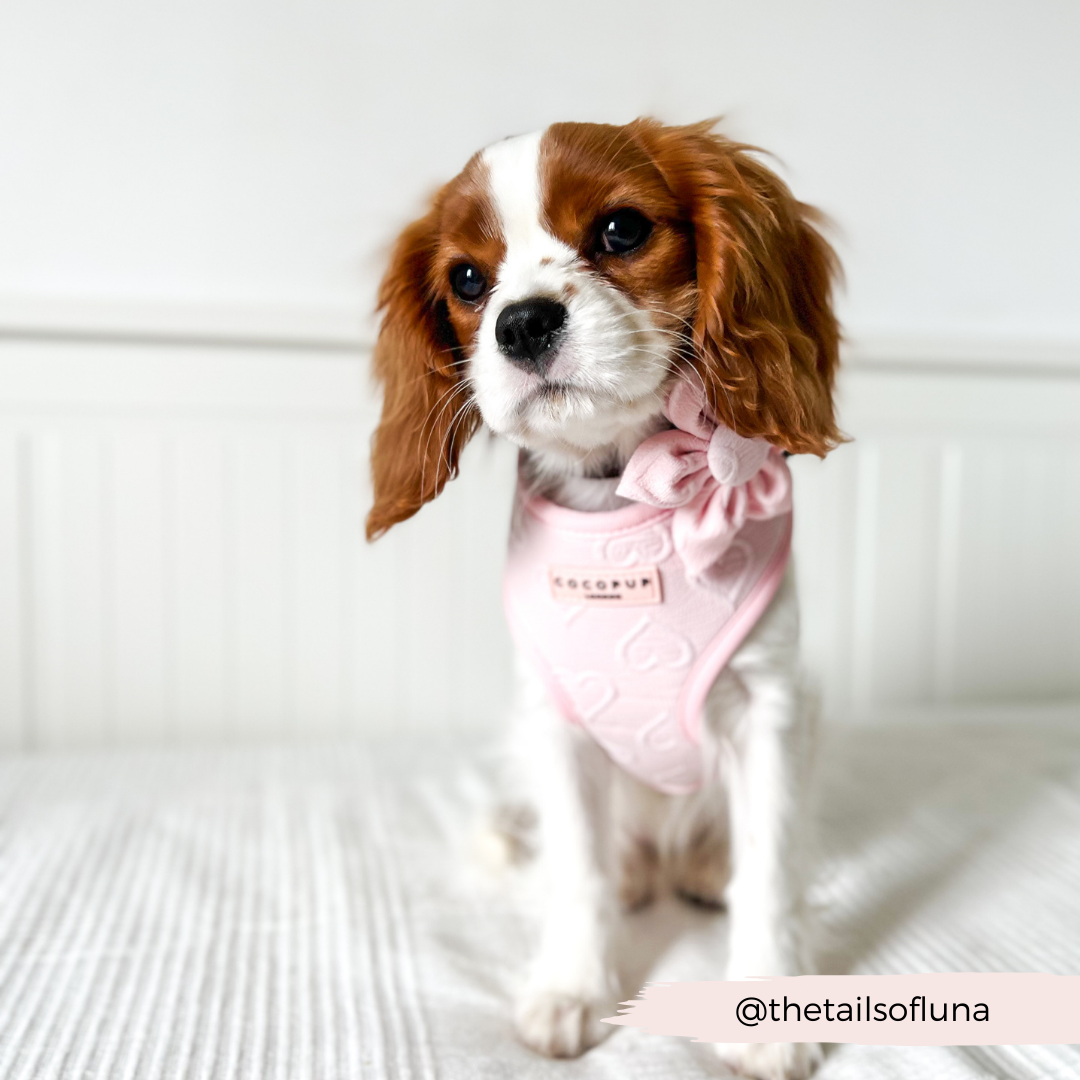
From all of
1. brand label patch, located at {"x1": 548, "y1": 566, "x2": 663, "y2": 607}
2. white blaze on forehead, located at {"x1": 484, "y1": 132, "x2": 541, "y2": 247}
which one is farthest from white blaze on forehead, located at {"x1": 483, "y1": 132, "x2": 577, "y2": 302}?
brand label patch, located at {"x1": 548, "y1": 566, "x2": 663, "y2": 607}

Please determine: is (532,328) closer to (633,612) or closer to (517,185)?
(517,185)

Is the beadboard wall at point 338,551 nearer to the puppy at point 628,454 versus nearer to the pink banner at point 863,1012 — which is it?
the puppy at point 628,454

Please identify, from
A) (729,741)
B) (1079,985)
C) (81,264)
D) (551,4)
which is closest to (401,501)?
(729,741)

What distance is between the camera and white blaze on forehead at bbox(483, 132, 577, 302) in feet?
2.49

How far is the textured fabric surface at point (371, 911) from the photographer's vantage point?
2.48 feet

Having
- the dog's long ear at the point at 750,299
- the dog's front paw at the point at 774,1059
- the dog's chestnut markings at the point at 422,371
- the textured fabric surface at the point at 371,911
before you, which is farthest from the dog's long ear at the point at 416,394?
the dog's front paw at the point at 774,1059

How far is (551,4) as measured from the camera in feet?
4.79

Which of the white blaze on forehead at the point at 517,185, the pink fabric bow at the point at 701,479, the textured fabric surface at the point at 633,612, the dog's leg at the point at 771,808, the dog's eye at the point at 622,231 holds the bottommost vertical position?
the dog's leg at the point at 771,808

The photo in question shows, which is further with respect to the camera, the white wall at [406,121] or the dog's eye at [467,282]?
the white wall at [406,121]

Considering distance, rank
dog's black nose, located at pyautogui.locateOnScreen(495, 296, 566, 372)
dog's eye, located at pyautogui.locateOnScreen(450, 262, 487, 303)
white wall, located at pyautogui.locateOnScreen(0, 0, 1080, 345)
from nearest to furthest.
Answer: dog's black nose, located at pyautogui.locateOnScreen(495, 296, 566, 372), dog's eye, located at pyautogui.locateOnScreen(450, 262, 487, 303), white wall, located at pyautogui.locateOnScreen(0, 0, 1080, 345)

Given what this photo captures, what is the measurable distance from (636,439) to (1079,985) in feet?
1.87

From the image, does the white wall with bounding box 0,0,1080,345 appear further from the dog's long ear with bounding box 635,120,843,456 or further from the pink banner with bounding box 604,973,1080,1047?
the pink banner with bounding box 604,973,1080,1047

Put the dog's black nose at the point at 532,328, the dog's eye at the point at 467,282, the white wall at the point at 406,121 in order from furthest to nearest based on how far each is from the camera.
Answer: the white wall at the point at 406,121
the dog's eye at the point at 467,282
the dog's black nose at the point at 532,328

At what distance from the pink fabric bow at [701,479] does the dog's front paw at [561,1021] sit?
37 centimetres
